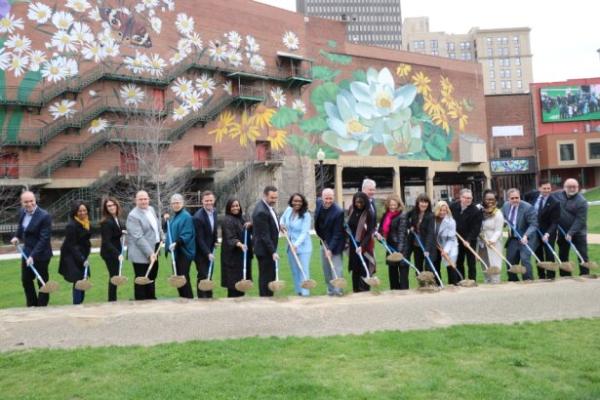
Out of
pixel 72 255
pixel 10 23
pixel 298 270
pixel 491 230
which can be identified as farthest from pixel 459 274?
Result: pixel 10 23

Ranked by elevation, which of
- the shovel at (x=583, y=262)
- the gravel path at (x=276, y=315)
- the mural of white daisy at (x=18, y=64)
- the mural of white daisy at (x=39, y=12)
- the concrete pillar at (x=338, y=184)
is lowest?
the gravel path at (x=276, y=315)

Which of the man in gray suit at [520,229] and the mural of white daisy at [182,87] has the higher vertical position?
the mural of white daisy at [182,87]

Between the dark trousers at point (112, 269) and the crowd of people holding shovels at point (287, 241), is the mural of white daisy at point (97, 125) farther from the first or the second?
the dark trousers at point (112, 269)

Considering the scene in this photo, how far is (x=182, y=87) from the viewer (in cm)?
3731

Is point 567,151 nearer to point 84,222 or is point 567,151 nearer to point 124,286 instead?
point 124,286

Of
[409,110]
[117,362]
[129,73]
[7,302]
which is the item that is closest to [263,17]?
[129,73]

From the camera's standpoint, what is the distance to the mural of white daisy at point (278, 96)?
42.9 meters

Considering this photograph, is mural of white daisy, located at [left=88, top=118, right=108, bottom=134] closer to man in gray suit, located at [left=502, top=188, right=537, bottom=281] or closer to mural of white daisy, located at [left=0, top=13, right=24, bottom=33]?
mural of white daisy, located at [left=0, top=13, right=24, bottom=33]

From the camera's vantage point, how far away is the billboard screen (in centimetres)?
7006

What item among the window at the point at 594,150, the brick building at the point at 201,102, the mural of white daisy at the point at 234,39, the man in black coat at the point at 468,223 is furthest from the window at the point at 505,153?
the man in black coat at the point at 468,223

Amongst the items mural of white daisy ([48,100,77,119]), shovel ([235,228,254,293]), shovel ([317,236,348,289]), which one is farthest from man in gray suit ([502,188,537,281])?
mural of white daisy ([48,100,77,119])

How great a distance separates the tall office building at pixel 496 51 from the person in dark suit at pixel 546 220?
13746 centimetres

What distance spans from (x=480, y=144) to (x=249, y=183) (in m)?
31.1

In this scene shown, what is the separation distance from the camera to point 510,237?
32.8 ft
